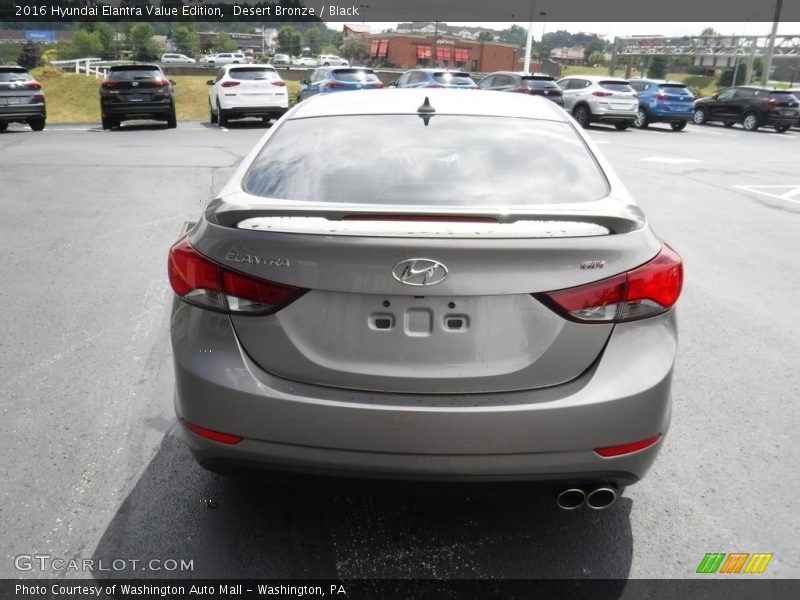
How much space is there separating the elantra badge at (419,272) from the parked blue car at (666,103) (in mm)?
25451

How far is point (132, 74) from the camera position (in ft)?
67.2

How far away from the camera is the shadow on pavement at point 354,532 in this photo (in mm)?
2734

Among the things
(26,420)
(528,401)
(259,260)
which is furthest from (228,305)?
(26,420)

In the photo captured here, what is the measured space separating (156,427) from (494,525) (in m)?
1.80

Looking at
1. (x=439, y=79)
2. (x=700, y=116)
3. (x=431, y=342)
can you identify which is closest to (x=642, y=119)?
(x=700, y=116)

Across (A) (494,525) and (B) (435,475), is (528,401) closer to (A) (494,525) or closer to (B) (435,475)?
(B) (435,475)

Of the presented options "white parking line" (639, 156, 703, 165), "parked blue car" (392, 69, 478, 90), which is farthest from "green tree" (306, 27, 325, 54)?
"white parking line" (639, 156, 703, 165)

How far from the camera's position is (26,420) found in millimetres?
3869

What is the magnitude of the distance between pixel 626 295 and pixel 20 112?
20.5 metres

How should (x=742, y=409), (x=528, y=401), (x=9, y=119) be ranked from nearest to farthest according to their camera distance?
(x=528, y=401), (x=742, y=409), (x=9, y=119)

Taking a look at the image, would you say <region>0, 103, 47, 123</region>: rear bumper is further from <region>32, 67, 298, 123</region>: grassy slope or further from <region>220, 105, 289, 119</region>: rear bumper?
<region>32, 67, 298, 123</region>: grassy slope

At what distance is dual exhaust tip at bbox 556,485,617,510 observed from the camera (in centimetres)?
261

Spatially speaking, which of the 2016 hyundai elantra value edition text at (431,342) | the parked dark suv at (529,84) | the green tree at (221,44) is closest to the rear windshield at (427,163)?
the 2016 hyundai elantra value edition text at (431,342)

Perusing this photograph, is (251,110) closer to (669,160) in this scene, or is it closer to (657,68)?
(669,160)
